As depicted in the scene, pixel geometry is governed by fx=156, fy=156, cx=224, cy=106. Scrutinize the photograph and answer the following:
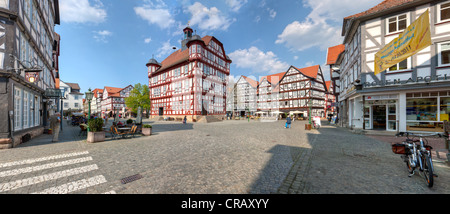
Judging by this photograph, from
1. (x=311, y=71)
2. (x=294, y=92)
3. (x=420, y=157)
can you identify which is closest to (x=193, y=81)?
(x=420, y=157)

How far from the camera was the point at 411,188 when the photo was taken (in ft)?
11.2

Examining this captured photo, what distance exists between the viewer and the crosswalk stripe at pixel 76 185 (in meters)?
3.28

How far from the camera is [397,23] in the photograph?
11.4 meters

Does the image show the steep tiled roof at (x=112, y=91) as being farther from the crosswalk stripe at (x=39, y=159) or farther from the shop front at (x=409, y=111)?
the shop front at (x=409, y=111)

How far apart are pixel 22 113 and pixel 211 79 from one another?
2476 centimetres

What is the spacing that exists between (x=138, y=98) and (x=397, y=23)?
152 feet

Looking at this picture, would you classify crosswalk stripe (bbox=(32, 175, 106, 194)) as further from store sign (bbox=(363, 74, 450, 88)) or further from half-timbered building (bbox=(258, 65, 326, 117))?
half-timbered building (bbox=(258, 65, 326, 117))

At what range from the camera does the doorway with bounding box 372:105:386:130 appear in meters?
12.3

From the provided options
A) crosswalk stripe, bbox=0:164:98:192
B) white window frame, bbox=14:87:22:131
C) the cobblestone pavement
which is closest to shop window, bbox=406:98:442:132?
the cobblestone pavement

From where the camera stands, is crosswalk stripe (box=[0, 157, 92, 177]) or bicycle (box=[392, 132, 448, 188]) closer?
bicycle (box=[392, 132, 448, 188])

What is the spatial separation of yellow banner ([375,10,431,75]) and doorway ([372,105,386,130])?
5428mm

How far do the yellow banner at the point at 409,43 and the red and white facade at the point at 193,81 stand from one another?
78.8 ft

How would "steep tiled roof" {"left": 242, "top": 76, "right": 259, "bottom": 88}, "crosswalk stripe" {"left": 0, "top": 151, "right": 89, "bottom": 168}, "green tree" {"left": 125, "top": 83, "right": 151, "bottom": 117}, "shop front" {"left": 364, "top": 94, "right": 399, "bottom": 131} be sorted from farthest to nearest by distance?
"steep tiled roof" {"left": 242, "top": 76, "right": 259, "bottom": 88} → "green tree" {"left": 125, "top": 83, "right": 151, "bottom": 117} → "shop front" {"left": 364, "top": 94, "right": 399, "bottom": 131} → "crosswalk stripe" {"left": 0, "top": 151, "right": 89, "bottom": 168}
